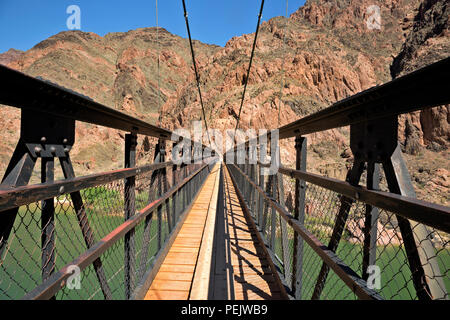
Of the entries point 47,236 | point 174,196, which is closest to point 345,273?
point 47,236

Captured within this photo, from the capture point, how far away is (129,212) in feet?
5.79

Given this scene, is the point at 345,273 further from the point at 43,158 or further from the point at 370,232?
the point at 43,158

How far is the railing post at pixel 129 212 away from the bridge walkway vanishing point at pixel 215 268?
349mm

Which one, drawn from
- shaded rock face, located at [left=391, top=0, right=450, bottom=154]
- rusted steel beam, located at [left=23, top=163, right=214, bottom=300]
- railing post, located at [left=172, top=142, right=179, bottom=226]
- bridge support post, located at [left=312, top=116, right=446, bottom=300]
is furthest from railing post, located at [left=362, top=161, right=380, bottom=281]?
shaded rock face, located at [left=391, top=0, right=450, bottom=154]

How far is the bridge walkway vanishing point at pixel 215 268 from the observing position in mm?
2172

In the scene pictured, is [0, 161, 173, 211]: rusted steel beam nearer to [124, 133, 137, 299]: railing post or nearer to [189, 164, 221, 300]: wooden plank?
[124, 133, 137, 299]: railing post

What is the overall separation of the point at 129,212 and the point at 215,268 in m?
1.34

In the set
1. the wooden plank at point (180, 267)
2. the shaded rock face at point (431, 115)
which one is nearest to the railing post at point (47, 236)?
the wooden plank at point (180, 267)

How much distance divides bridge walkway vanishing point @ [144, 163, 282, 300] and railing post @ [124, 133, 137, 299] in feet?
1.15

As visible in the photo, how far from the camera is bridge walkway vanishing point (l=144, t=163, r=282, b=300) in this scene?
7.13ft

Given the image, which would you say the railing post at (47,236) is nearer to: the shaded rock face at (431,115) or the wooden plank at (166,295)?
the wooden plank at (166,295)

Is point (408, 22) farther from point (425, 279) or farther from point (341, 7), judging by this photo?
point (425, 279)

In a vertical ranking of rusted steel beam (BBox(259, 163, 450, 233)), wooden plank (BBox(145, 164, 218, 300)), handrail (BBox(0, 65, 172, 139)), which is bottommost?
wooden plank (BBox(145, 164, 218, 300))
